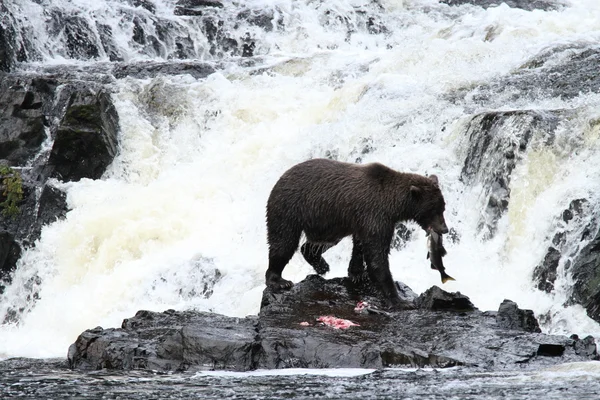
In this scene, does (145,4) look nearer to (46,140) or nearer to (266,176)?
(46,140)

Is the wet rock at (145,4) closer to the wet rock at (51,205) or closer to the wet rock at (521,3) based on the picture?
the wet rock at (521,3)

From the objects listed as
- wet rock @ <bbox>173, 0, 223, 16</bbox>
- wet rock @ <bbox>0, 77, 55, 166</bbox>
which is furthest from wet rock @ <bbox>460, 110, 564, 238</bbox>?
wet rock @ <bbox>173, 0, 223, 16</bbox>

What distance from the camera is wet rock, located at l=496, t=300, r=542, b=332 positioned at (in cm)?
934

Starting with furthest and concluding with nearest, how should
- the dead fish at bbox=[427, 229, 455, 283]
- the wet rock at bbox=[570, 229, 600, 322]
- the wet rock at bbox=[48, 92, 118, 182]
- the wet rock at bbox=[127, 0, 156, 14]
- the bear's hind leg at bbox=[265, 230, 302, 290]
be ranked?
the wet rock at bbox=[127, 0, 156, 14], the wet rock at bbox=[48, 92, 118, 182], the wet rock at bbox=[570, 229, 600, 322], the bear's hind leg at bbox=[265, 230, 302, 290], the dead fish at bbox=[427, 229, 455, 283]

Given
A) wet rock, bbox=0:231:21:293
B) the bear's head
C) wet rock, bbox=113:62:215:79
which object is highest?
wet rock, bbox=113:62:215:79

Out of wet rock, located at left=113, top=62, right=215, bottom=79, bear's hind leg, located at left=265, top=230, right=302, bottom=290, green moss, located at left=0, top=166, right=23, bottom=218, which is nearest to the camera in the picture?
bear's hind leg, located at left=265, top=230, right=302, bottom=290

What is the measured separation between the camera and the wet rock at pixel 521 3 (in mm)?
26250

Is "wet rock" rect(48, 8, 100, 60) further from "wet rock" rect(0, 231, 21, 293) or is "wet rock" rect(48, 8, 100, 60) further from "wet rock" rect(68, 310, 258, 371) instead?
"wet rock" rect(68, 310, 258, 371)

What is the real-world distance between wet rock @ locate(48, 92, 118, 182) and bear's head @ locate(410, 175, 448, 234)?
10.3 m

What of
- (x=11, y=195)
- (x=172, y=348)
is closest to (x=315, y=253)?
(x=172, y=348)

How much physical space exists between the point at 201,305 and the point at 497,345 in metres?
6.22

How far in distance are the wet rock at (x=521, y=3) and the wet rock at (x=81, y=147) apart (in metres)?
12.5

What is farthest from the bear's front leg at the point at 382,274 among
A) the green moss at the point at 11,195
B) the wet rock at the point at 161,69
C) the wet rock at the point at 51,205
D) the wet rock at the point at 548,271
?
the wet rock at the point at 161,69

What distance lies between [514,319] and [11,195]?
11809 mm
